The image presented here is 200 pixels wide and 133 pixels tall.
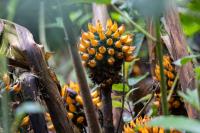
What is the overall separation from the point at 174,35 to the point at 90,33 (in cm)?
18

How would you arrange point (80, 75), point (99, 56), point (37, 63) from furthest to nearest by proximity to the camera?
point (99, 56) < point (37, 63) < point (80, 75)

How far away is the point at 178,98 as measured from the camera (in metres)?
0.98

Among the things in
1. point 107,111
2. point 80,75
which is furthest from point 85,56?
point 80,75

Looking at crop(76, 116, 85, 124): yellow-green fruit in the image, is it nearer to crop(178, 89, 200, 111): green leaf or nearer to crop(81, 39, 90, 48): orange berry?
crop(81, 39, 90, 48): orange berry

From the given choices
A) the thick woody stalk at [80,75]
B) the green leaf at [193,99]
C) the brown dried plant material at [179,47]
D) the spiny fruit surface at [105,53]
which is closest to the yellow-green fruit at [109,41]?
the spiny fruit surface at [105,53]

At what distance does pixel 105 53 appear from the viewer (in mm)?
924

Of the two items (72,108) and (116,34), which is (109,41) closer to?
(116,34)

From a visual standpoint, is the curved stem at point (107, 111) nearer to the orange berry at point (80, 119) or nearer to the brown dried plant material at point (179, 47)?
the orange berry at point (80, 119)

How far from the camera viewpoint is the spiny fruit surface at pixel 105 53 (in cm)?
92

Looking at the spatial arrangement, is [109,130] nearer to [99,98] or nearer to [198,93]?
[99,98]

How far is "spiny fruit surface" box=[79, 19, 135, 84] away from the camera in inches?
36.2

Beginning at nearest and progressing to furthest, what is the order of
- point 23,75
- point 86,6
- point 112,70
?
point 23,75 < point 112,70 < point 86,6

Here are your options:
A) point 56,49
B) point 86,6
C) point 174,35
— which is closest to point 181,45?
point 174,35

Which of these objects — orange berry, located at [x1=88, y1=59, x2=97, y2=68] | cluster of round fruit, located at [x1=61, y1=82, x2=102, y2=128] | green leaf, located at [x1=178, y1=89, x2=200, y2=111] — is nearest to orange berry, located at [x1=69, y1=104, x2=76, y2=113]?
cluster of round fruit, located at [x1=61, y1=82, x2=102, y2=128]
